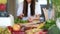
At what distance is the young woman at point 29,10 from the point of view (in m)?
1.36

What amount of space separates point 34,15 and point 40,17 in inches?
1.8

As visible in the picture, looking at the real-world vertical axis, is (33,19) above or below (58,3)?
below

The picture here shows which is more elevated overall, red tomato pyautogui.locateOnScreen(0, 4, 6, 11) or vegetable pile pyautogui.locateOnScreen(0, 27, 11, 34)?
red tomato pyautogui.locateOnScreen(0, 4, 6, 11)

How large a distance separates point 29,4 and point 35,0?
2.0 inches

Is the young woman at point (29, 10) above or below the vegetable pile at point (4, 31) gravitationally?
above

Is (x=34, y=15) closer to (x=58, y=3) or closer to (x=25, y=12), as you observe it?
(x=25, y=12)

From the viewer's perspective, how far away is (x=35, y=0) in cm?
136

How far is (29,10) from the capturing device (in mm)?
1359

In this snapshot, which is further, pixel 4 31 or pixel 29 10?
pixel 29 10

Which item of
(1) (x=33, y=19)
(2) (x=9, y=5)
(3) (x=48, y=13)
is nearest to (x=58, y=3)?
(3) (x=48, y=13)

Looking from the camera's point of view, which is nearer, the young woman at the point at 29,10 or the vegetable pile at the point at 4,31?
the vegetable pile at the point at 4,31

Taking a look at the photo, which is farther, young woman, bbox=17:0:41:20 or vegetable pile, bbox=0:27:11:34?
young woman, bbox=17:0:41:20

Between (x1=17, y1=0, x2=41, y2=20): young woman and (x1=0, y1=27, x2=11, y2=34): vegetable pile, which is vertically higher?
(x1=17, y1=0, x2=41, y2=20): young woman

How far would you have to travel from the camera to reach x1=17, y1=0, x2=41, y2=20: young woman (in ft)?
4.46
